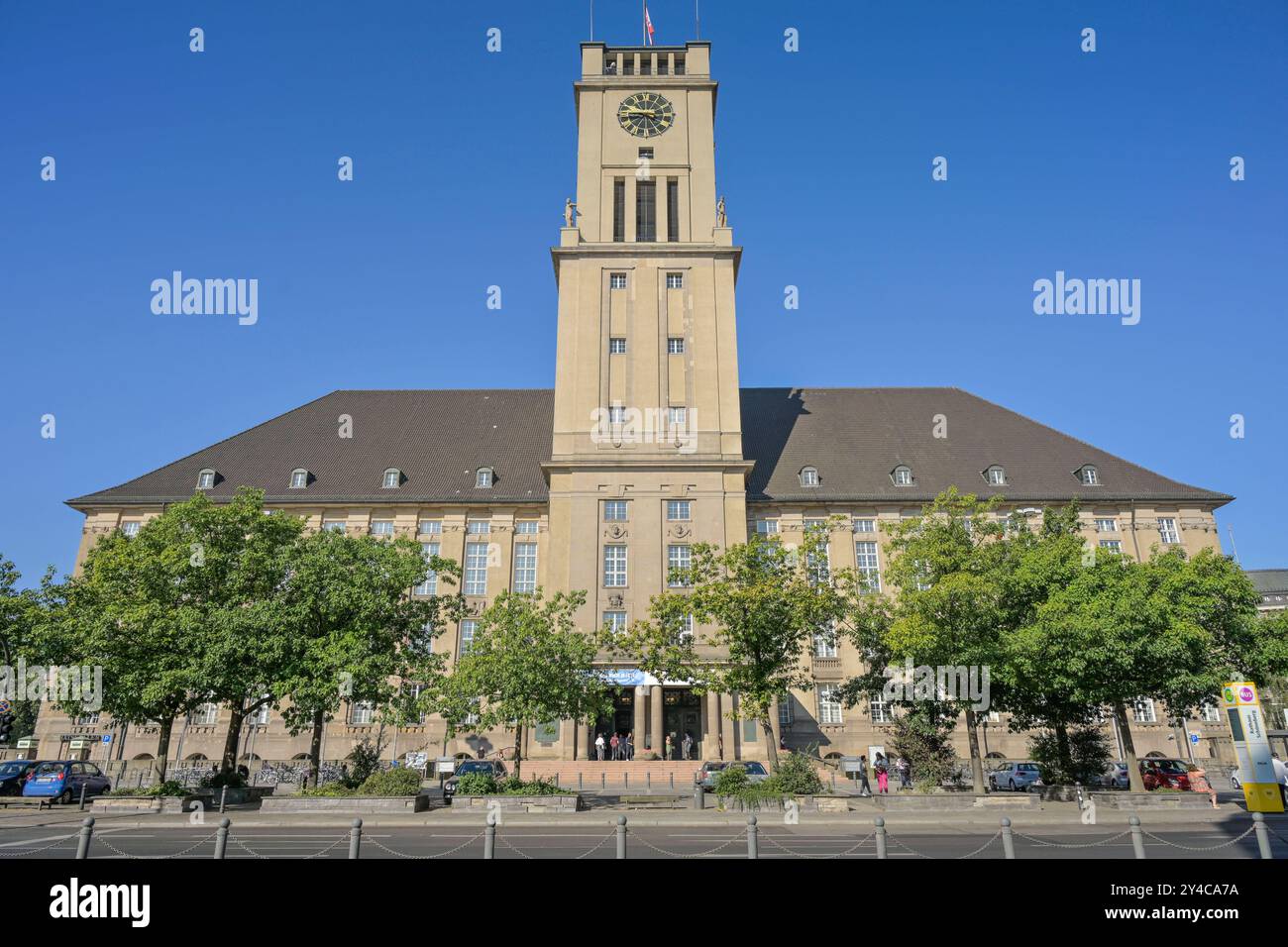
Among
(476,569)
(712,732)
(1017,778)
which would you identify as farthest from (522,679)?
(1017,778)

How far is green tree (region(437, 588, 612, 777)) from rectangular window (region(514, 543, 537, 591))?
57.6 ft

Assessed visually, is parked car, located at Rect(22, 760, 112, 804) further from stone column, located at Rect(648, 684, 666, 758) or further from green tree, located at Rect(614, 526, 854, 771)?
stone column, located at Rect(648, 684, 666, 758)

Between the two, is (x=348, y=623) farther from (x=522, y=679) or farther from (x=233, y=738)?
(x=522, y=679)

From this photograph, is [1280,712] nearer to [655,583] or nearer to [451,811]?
[655,583]

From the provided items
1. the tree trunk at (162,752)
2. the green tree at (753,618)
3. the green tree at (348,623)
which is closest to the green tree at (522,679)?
the green tree at (348,623)

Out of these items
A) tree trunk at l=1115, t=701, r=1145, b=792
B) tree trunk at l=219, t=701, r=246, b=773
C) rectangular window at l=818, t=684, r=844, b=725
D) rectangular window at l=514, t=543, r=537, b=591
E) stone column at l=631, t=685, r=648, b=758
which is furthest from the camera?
rectangular window at l=514, t=543, r=537, b=591

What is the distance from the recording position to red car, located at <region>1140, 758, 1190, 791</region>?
1277 inches

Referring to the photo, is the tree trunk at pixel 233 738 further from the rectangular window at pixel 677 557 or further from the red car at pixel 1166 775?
the red car at pixel 1166 775

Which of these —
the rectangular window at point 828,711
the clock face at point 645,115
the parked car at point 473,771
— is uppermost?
the clock face at point 645,115

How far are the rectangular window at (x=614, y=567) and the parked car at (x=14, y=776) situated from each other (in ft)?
85.8

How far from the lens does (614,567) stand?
44781 mm

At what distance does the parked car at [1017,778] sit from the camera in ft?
114

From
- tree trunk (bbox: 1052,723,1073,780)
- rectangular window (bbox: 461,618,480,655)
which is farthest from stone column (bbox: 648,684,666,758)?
tree trunk (bbox: 1052,723,1073,780)
